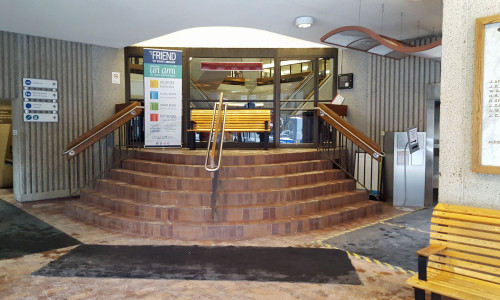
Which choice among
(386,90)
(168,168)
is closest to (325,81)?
(386,90)

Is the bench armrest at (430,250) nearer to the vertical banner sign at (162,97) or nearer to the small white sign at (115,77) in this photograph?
the vertical banner sign at (162,97)

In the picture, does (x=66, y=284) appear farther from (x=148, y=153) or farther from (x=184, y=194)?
(x=148, y=153)

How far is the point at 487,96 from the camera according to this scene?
2729 mm

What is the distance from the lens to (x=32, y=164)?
24.5ft

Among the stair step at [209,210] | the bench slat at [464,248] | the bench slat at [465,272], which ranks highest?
the bench slat at [464,248]

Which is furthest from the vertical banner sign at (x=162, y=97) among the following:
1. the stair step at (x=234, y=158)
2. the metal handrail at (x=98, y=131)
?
the stair step at (x=234, y=158)

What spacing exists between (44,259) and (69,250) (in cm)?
32

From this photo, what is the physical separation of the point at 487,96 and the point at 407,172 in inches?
181

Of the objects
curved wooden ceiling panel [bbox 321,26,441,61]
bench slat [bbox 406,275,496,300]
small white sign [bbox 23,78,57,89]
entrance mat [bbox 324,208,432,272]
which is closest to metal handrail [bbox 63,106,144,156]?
small white sign [bbox 23,78,57,89]

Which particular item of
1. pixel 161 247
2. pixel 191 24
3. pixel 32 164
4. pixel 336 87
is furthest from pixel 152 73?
pixel 336 87

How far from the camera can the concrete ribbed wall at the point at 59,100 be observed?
23.6ft

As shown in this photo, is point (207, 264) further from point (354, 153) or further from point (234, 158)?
point (354, 153)

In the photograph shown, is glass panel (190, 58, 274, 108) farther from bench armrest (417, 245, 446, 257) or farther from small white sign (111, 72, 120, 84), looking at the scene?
bench armrest (417, 245, 446, 257)

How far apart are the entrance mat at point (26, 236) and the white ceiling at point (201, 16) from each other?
3365 millimetres
